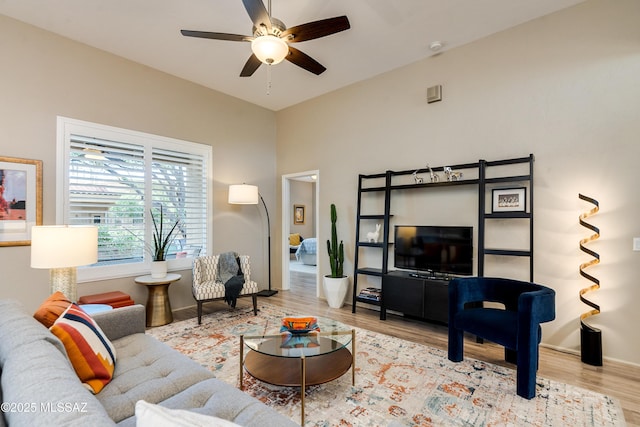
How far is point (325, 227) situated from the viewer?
517 centimetres

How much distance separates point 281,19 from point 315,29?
101 centimetres

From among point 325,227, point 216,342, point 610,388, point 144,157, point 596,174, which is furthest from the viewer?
point 325,227

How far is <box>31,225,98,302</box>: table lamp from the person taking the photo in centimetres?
226

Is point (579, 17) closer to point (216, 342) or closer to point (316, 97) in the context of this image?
point (316, 97)

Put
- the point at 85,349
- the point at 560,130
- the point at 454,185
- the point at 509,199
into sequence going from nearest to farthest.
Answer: the point at 85,349 → the point at 560,130 → the point at 509,199 → the point at 454,185

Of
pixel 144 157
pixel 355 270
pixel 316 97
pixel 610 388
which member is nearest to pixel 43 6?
pixel 144 157

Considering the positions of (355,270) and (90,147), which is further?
(355,270)

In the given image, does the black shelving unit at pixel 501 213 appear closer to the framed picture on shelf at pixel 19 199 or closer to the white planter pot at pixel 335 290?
the white planter pot at pixel 335 290

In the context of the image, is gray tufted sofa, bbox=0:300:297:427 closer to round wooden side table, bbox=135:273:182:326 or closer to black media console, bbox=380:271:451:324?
round wooden side table, bbox=135:273:182:326

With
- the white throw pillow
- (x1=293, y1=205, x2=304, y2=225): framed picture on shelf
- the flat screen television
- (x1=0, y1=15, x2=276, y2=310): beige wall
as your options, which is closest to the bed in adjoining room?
(x1=293, y1=205, x2=304, y2=225): framed picture on shelf

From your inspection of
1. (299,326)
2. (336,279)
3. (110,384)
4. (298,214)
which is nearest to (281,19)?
(299,326)

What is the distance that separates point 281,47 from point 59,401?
2.51m

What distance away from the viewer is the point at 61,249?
2.28 metres

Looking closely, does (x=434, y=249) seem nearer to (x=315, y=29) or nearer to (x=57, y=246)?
(x=315, y=29)
